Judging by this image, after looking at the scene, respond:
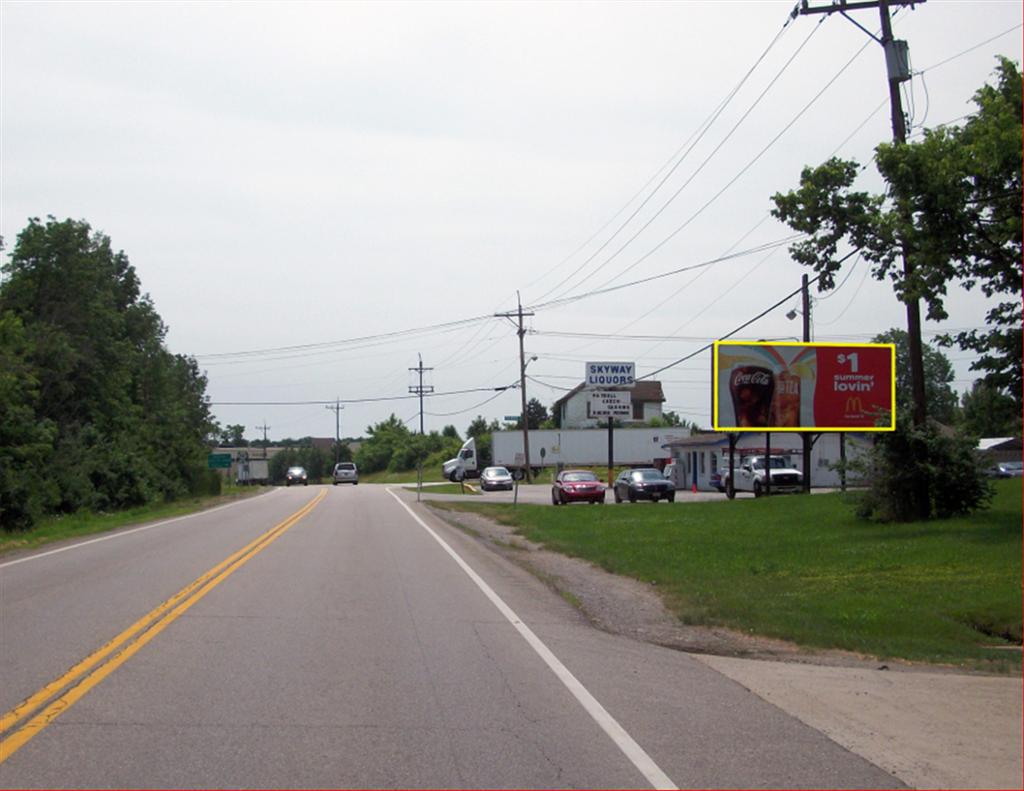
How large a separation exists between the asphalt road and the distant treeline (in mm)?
21241

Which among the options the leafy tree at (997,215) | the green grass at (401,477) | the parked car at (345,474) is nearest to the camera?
the leafy tree at (997,215)

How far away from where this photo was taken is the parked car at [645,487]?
43375 millimetres

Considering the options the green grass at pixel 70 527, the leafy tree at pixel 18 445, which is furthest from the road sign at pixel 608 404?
the leafy tree at pixel 18 445

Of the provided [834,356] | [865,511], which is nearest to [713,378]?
[834,356]

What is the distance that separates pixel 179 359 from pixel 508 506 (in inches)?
2174

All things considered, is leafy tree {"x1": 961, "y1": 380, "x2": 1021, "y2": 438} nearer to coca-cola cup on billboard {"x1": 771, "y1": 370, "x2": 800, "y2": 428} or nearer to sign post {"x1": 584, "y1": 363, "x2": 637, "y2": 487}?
coca-cola cup on billboard {"x1": 771, "y1": 370, "x2": 800, "y2": 428}

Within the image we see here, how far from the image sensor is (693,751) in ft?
23.2

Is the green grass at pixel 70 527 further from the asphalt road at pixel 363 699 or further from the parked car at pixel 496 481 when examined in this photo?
the parked car at pixel 496 481

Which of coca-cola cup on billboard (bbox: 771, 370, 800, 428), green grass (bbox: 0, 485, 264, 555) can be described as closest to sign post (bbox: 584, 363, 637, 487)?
green grass (bbox: 0, 485, 264, 555)

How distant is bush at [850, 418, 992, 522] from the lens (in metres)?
23.5

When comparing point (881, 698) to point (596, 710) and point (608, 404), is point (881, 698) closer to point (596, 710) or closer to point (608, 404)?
point (596, 710)

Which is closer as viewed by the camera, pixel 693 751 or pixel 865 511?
pixel 693 751

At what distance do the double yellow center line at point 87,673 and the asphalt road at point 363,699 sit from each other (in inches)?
1.4

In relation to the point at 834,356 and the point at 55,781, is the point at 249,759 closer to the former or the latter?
the point at 55,781
